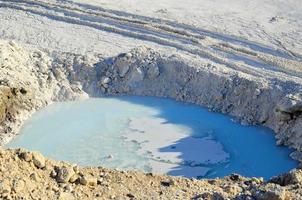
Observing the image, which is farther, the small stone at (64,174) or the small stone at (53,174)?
the small stone at (53,174)

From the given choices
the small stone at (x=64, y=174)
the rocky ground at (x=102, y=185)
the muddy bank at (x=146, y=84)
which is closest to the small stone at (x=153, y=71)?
the muddy bank at (x=146, y=84)

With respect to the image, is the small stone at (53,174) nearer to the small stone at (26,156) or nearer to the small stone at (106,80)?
the small stone at (26,156)

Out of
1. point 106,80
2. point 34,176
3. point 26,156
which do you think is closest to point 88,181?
point 34,176

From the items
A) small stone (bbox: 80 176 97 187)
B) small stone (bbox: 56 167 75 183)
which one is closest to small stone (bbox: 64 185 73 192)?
small stone (bbox: 56 167 75 183)

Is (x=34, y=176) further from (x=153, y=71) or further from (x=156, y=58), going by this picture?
(x=156, y=58)

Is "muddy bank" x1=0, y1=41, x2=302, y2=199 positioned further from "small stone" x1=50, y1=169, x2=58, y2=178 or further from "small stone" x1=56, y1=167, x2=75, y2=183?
"small stone" x1=56, y1=167, x2=75, y2=183

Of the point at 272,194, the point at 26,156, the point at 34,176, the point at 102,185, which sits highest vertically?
the point at 272,194

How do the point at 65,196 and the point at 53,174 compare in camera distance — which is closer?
the point at 65,196
